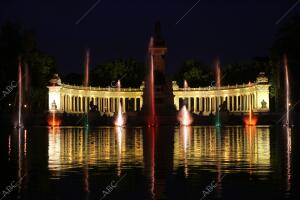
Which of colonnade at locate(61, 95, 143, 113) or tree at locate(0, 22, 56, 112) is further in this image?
colonnade at locate(61, 95, 143, 113)

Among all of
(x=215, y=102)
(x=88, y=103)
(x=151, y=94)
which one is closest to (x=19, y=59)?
(x=151, y=94)

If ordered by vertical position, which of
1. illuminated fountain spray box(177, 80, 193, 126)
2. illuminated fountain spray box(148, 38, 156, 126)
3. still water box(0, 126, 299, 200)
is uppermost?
illuminated fountain spray box(148, 38, 156, 126)

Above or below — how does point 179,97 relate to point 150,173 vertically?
above

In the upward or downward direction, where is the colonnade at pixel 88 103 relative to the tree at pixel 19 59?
downward

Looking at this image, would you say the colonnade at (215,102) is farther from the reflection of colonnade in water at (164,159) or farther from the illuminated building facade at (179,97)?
the reflection of colonnade in water at (164,159)

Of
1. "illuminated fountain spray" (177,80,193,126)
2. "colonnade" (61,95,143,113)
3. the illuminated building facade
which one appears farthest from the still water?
"colonnade" (61,95,143,113)

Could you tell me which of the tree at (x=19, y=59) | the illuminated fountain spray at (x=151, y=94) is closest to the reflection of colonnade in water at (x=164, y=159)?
the illuminated fountain spray at (x=151, y=94)

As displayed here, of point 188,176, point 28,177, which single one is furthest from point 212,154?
point 28,177

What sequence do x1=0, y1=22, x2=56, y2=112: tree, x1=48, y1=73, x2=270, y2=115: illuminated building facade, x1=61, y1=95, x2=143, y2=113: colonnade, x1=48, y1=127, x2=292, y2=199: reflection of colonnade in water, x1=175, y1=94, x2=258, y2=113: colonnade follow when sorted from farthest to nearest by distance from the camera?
x1=175, y1=94, x2=258, y2=113: colonnade → x1=61, y1=95, x2=143, y2=113: colonnade → x1=48, y1=73, x2=270, y2=115: illuminated building facade → x1=0, y1=22, x2=56, y2=112: tree → x1=48, y1=127, x2=292, y2=199: reflection of colonnade in water

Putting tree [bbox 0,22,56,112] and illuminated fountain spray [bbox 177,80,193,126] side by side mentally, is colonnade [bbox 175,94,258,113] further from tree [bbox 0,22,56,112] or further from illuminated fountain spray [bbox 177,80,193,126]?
illuminated fountain spray [bbox 177,80,193,126]

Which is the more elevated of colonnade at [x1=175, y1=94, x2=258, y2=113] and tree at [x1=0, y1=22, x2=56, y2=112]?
tree at [x1=0, y1=22, x2=56, y2=112]

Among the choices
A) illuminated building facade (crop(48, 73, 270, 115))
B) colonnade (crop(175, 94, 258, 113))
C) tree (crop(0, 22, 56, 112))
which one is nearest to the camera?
tree (crop(0, 22, 56, 112))

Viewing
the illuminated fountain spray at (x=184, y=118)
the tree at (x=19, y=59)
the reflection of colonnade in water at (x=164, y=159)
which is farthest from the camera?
the tree at (x=19, y=59)

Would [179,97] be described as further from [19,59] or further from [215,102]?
[19,59]
